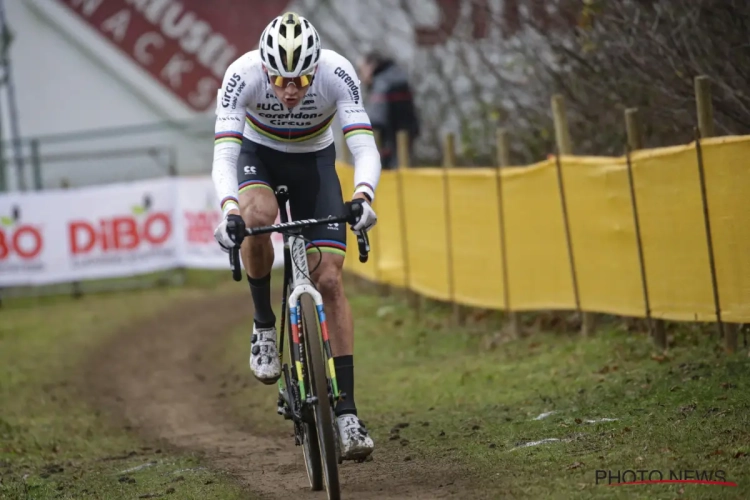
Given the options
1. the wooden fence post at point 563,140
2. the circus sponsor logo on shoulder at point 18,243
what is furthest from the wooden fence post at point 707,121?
the circus sponsor logo on shoulder at point 18,243

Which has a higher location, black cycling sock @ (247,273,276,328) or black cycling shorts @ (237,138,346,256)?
black cycling shorts @ (237,138,346,256)

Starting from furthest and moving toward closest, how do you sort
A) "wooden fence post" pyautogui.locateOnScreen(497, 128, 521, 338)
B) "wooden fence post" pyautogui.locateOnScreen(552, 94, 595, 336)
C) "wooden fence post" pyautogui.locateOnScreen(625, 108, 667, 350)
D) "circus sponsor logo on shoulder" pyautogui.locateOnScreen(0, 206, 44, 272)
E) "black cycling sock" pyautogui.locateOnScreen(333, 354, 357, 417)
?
1. "circus sponsor logo on shoulder" pyautogui.locateOnScreen(0, 206, 44, 272)
2. "wooden fence post" pyautogui.locateOnScreen(497, 128, 521, 338)
3. "wooden fence post" pyautogui.locateOnScreen(552, 94, 595, 336)
4. "wooden fence post" pyautogui.locateOnScreen(625, 108, 667, 350)
5. "black cycling sock" pyautogui.locateOnScreen(333, 354, 357, 417)

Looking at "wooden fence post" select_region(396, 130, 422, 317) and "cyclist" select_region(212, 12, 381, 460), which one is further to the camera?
"wooden fence post" select_region(396, 130, 422, 317)

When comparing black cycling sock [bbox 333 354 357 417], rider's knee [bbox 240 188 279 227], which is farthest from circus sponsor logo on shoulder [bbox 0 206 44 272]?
black cycling sock [bbox 333 354 357 417]

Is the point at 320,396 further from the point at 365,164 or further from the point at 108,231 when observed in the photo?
the point at 108,231

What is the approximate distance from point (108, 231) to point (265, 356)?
39.2 feet

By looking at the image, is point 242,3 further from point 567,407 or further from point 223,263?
point 567,407

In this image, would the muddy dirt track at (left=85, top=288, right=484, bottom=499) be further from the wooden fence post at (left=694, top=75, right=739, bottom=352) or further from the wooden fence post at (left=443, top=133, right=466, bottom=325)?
the wooden fence post at (left=694, top=75, right=739, bottom=352)

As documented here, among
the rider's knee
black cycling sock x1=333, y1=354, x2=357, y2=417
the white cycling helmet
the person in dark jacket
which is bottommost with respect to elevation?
black cycling sock x1=333, y1=354, x2=357, y2=417

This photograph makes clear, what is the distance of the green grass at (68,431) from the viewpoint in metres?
6.93

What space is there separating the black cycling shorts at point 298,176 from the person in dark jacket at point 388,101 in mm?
10328

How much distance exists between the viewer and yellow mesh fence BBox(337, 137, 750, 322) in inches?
325

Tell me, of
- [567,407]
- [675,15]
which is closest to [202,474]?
[567,407]

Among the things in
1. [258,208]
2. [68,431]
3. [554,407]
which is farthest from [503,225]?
[258,208]
